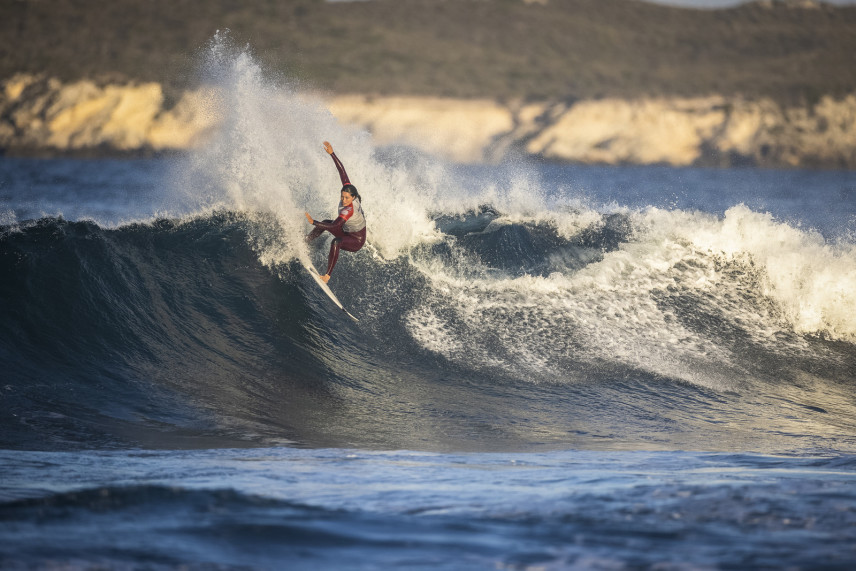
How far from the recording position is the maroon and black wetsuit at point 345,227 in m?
9.78

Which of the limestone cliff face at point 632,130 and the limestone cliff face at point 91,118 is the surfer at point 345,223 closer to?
the limestone cliff face at point 91,118

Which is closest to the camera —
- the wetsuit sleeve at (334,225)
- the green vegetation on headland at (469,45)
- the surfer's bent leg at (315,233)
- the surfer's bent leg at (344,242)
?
the wetsuit sleeve at (334,225)

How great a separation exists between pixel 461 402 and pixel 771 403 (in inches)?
127

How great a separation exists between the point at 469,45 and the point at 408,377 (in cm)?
9916

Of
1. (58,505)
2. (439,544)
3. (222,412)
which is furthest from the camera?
(222,412)

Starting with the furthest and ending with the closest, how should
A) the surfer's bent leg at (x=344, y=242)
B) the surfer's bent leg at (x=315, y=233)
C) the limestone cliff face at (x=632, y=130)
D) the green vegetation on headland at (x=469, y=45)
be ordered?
1. the green vegetation on headland at (x=469, y=45)
2. the limestone cliff face at (x=632, y=130)
3. the surfer's bent leg at (x=344, y=242)
4. the surfer's bent leg at (x=315, y=233)

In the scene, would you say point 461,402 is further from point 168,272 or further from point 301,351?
point 168,272

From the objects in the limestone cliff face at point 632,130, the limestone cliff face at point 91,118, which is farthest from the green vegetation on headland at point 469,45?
the limestone cliff face at point 632,130

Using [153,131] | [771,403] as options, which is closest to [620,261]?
[771,403]

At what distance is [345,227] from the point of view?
9.92m

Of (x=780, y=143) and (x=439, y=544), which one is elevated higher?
(x=780, y=143)

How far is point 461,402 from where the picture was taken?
8750 mm

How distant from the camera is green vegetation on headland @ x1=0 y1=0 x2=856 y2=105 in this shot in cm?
7869

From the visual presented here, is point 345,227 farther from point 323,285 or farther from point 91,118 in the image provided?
point 91,118
